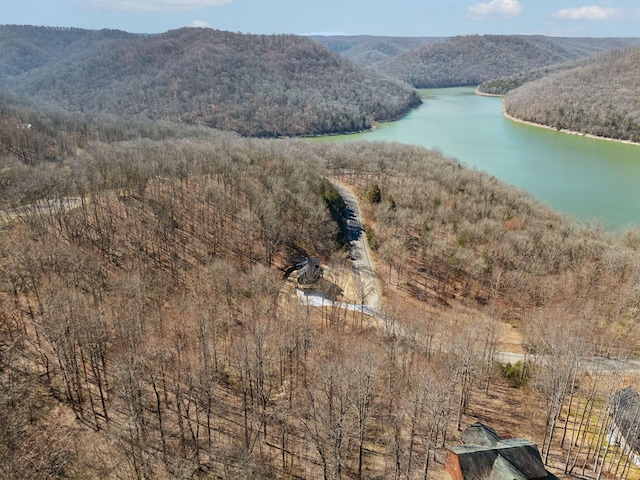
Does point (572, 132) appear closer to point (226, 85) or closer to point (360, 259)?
point (360, 259)

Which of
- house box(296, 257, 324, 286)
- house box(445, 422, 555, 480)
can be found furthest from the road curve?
house box(445, 422, 555, 480)

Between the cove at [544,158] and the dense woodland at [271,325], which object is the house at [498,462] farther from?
the cove at [544,158]

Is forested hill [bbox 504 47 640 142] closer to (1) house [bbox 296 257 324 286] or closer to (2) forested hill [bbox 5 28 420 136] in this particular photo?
(2) forested hill [bbox 5 28 420 136]

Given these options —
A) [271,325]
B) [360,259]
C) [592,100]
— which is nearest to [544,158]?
[592,100]

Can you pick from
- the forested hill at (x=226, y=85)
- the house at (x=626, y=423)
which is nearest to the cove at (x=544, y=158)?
the forested hill at (x=226, y=85)

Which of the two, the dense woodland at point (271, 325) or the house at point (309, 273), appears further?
the house at point (309, 273)

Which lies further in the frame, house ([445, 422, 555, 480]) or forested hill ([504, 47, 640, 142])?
forested hill ([504, 47, 640, 142])

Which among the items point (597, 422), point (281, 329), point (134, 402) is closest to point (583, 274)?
point (597, 422)
